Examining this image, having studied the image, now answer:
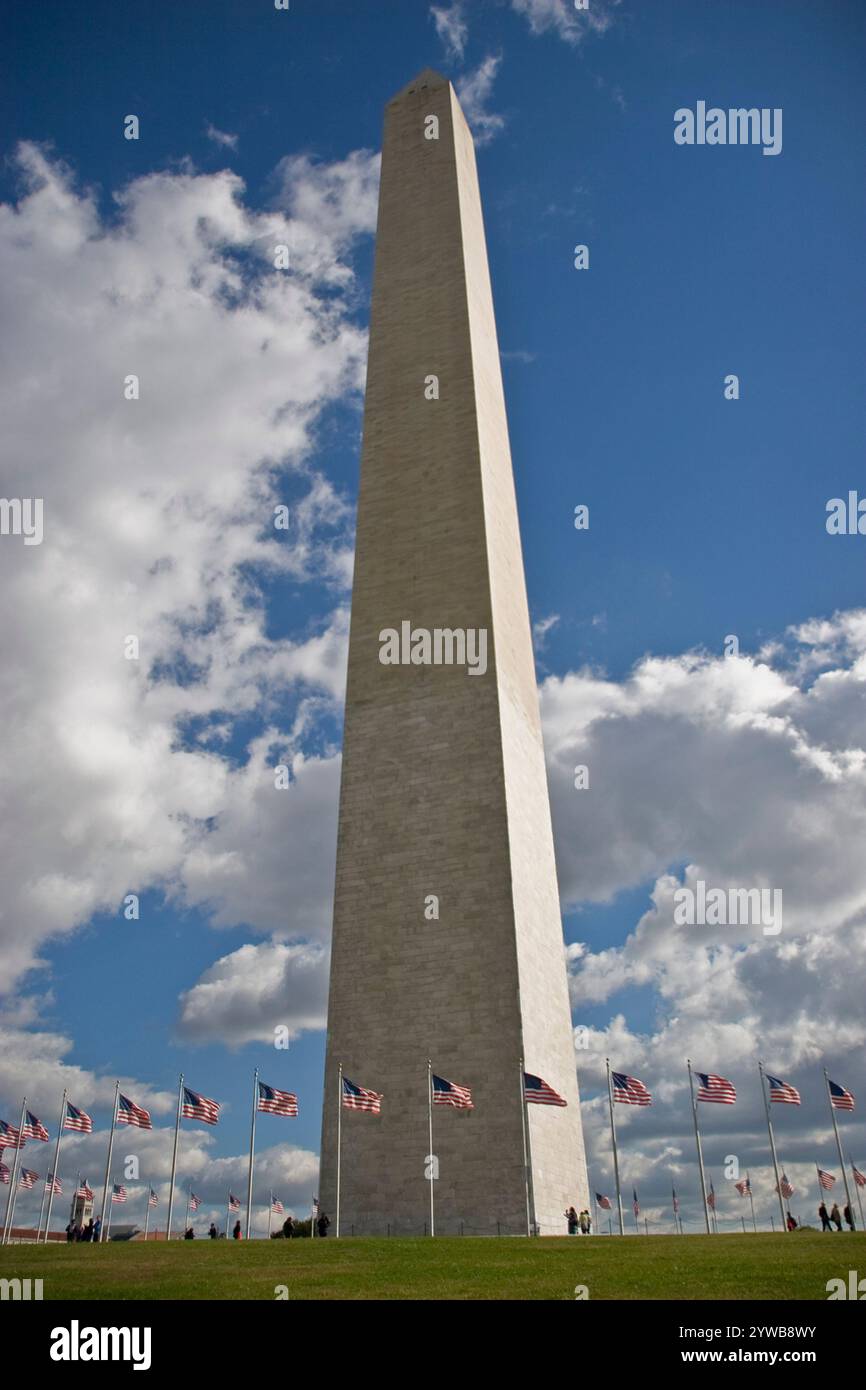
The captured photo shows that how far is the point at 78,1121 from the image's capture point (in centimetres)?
3162

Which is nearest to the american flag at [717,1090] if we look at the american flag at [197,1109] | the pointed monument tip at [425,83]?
the american flag at [197,1109]

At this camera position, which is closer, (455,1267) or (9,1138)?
(455,1267)

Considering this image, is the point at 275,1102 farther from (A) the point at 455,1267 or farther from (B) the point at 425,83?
(B) the point at 425,83

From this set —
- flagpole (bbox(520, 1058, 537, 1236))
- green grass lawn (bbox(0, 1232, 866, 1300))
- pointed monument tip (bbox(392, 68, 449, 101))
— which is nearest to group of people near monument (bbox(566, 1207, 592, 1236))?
flagpole (bbox(520, 1058, 537, 1236))

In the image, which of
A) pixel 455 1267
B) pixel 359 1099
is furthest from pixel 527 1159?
pixel 455 1267

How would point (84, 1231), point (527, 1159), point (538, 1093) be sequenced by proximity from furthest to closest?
point (84, 1231)
point (527, 1159)
point (538, 1093)

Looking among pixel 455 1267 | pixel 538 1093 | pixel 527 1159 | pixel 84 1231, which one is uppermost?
pixel 538 1093

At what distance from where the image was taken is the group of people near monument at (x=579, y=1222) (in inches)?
1120

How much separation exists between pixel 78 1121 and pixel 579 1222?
13424 millimetres

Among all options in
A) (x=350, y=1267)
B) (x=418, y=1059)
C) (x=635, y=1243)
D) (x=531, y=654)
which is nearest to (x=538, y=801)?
(x=531, y=654)

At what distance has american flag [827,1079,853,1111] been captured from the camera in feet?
99.7

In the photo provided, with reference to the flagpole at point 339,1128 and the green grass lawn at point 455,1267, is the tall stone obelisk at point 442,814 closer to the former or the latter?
the flagpole at point 339,1128

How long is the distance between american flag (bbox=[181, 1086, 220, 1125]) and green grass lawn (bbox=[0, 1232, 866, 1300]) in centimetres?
395

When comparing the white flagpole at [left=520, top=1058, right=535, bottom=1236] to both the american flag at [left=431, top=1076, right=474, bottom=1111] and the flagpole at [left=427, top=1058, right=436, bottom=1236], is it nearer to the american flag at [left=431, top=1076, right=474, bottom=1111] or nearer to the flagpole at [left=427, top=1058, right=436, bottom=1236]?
the american flag at [left=431, top=1076, right=474, bottom=1111]
